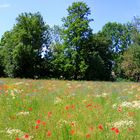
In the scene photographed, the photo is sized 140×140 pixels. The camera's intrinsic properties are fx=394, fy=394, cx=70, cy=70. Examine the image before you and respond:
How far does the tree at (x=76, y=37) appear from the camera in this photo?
246ft

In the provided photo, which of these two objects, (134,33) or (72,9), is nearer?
(72,9)

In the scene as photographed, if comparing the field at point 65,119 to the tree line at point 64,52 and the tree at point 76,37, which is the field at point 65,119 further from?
the tree at point 76,37

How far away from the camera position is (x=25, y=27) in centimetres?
7588

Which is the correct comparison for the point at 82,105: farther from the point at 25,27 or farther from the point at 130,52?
the point at 130,52

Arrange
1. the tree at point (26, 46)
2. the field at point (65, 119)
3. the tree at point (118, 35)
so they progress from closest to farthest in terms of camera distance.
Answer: the field at point (65, 119) < the tree at point (26, 46) < the tree at point (118, 35)

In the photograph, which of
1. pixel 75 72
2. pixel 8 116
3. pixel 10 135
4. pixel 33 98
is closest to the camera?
pixel 10 135

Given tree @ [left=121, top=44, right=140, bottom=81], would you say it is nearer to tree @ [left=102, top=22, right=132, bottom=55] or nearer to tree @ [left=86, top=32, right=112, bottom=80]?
→ tree @ [left=86, top=32, right=112, bottom=80]

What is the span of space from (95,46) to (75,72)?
9222 mm

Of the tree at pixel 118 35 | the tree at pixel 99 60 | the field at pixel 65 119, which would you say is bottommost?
the field at pixel 65 119

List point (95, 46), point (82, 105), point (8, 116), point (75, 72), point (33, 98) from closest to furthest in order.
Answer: point (8, 116), point (82, 105), point (33, 98), point (75, 72), point (95, 46)

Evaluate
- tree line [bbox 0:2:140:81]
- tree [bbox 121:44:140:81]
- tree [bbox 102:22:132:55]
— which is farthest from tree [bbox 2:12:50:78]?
tree [bbox 102:22:132:55]

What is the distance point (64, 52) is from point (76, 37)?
418 centimetres

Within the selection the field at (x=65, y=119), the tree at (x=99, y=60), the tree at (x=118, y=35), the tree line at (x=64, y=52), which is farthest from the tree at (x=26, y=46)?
the field at (x=65, y=119)

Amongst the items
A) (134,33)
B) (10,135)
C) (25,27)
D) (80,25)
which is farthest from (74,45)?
(10,135)
